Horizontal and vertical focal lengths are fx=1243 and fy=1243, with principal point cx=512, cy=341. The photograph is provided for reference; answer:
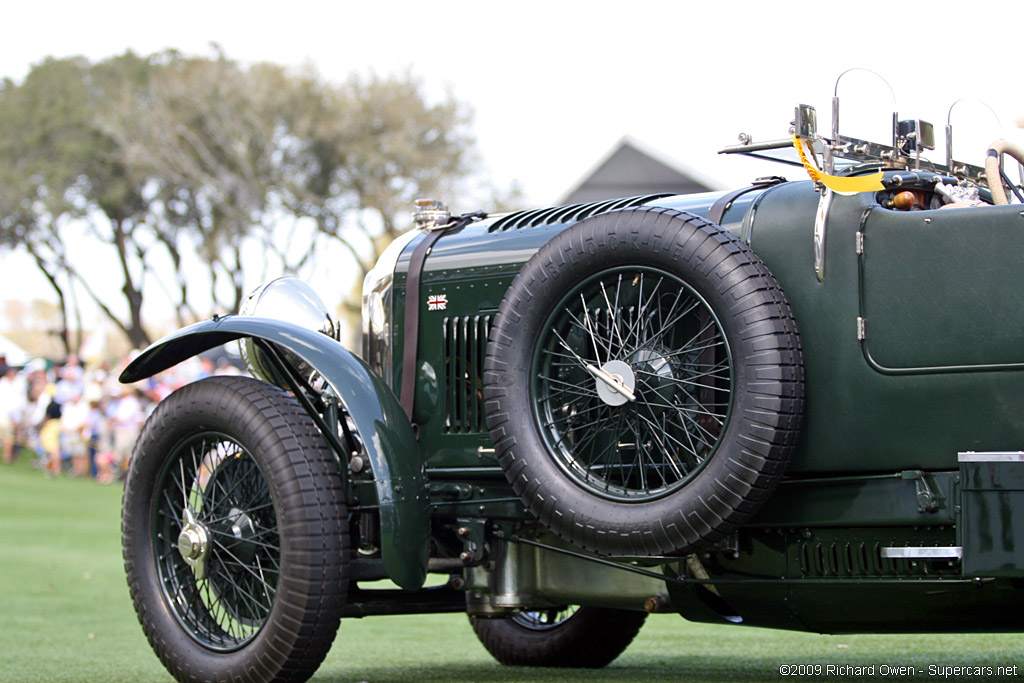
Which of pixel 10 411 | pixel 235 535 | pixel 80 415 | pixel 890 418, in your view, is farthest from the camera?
pixel 10 411

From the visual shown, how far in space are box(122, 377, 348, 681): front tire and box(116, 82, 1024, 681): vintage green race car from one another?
0.03ft

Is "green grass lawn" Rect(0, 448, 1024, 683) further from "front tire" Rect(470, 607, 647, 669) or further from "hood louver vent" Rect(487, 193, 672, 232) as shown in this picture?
"hood louver vent" Rect(487, 193, 672, 232)

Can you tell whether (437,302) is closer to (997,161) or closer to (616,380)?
(616,380)

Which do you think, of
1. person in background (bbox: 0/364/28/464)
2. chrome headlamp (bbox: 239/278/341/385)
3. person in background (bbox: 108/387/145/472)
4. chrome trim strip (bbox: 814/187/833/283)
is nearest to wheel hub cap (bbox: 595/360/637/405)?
chrome trim strip (bbox: 814/187/833/283)

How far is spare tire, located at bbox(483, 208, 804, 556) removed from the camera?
11.5ft

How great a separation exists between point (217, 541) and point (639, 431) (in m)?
1.70

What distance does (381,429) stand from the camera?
4348mm

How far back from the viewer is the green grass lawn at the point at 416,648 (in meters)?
5.02

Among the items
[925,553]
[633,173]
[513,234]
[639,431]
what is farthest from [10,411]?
[925,553]

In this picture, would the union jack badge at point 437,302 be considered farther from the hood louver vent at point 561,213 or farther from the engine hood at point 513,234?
the hood louver vent at point 561,213

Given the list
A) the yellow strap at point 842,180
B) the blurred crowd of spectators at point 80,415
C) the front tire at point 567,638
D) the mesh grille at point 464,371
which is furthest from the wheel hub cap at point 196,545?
the blurred crowd of spectators at point 80,415

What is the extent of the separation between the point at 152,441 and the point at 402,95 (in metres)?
30.5

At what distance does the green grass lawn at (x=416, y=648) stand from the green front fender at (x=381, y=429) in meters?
0.77

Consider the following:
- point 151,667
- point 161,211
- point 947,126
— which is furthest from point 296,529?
point 161,211
